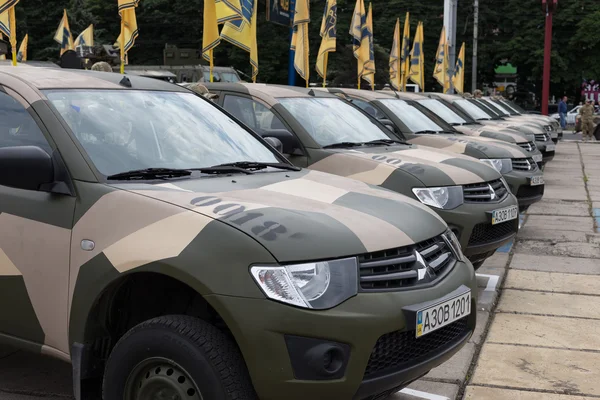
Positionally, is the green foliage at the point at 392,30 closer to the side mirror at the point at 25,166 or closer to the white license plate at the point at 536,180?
the white license plate at the point at 536,180

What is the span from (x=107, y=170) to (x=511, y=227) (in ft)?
13.4

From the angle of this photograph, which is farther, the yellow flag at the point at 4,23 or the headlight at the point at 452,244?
the yellow flag at the point at 4,23

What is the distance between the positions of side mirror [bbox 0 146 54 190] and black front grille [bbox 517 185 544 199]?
7104 mm

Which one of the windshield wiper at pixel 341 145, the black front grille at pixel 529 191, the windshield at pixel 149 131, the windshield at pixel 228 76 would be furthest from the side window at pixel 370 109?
the windshield at pixel 228 76

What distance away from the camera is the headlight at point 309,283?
121 inches

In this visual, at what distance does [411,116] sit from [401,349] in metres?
7.83

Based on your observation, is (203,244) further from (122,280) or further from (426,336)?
(426,336)

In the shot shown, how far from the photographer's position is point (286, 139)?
20.9 ft

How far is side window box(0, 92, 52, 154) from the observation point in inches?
152

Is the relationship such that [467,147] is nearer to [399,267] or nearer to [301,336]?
[399,267]

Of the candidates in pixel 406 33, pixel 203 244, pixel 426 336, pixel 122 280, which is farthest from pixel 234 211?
pixel 406 33

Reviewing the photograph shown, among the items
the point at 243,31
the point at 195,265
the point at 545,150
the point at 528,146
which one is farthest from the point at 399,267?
the point at 545,150

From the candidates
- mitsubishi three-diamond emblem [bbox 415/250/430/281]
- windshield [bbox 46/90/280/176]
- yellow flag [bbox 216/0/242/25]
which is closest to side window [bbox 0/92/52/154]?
windshield [bbox 46/90/280/176]

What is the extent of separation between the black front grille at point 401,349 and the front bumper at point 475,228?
2.81 metres
